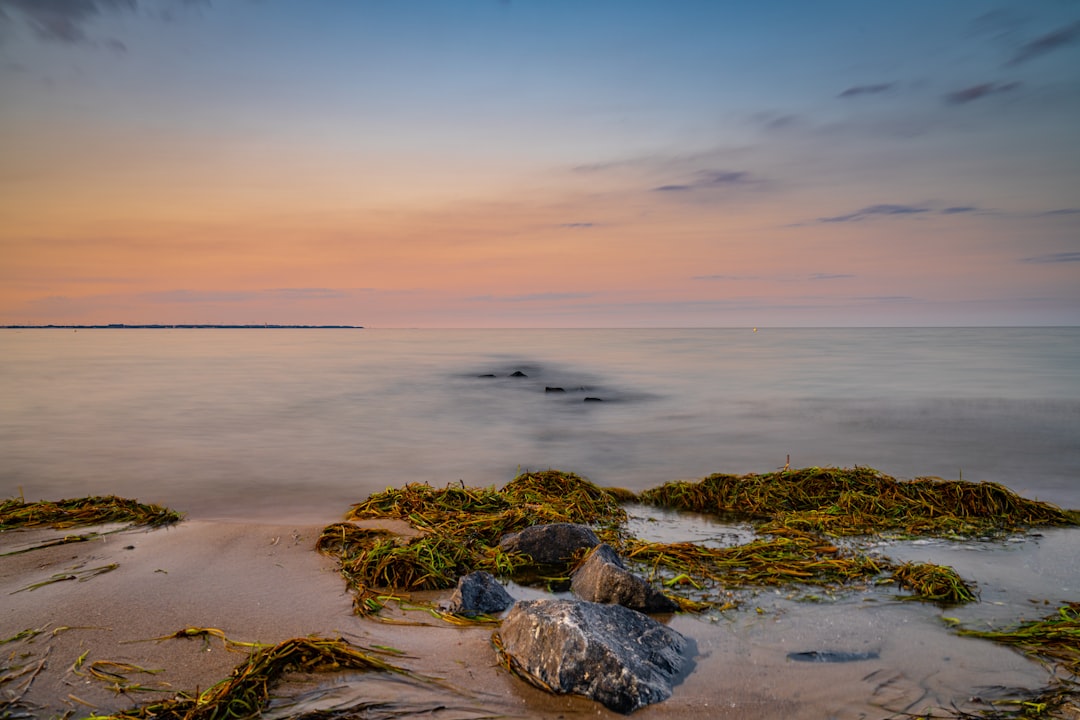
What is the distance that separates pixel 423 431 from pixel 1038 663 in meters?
12.4

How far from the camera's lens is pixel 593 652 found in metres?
3.00

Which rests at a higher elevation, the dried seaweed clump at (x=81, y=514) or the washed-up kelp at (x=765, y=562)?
the washed-up kelp at (x=765, y=562)

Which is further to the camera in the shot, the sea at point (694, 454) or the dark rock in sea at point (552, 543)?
the dark rock in sea at point (552, 543)

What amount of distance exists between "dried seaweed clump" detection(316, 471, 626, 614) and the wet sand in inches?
10.3

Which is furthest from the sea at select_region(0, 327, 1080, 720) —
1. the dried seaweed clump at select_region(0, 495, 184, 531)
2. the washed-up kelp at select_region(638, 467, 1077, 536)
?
the dried seaweed clump at select_region(0, 495, 184, 531)

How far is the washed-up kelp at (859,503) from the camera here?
6.07 m

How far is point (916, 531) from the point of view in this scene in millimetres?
5910

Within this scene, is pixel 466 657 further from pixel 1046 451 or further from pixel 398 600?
pixel 1046 451

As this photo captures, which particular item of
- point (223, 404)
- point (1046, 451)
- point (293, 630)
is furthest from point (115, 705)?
point (223, 404)

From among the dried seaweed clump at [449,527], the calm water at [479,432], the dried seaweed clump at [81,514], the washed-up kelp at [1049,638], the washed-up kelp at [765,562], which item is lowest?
the calm water at [479,432]

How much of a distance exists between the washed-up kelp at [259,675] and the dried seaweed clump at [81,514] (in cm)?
366

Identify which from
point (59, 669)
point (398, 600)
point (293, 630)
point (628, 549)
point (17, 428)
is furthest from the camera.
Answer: point (17, 428)

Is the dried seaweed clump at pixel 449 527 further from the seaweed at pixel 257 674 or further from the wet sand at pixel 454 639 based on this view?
the seaweed at pixel 257 674

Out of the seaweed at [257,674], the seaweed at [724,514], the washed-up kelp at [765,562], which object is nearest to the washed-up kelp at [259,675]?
the seaweed at [257,674]
